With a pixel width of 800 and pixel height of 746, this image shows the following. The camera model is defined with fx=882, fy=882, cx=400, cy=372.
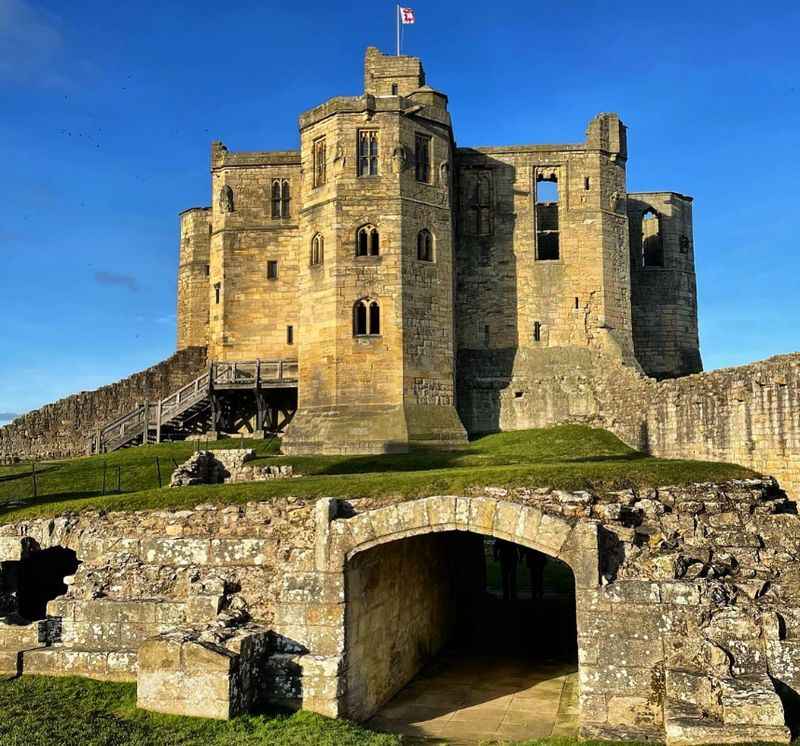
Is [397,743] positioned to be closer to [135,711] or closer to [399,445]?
[135,711]

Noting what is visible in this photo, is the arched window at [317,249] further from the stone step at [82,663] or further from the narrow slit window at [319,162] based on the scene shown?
the stone step at [82,663]

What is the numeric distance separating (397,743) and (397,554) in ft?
14.5

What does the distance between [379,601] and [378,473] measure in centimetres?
514

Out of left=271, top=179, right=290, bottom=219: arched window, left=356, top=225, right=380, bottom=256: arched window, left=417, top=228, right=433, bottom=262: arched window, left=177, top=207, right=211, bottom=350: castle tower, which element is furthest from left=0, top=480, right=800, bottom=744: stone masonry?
left=177, top=207, right=211, bottom=350: castle tower

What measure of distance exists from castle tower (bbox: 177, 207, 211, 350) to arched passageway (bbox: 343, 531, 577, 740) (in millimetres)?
22697

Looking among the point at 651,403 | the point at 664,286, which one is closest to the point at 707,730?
the point at 651,403

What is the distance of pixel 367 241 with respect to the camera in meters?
31.2

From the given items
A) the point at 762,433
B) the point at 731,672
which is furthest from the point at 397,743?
the point at 762,433

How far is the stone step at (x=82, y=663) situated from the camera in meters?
13.4

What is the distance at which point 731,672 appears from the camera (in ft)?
37.3

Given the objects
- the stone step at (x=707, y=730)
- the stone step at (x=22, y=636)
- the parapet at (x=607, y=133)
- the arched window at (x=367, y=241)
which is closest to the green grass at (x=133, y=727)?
the stone step at (x=707, y=730)

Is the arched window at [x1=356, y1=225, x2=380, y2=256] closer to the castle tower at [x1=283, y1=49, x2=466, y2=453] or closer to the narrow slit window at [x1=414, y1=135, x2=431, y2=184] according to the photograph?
the castle tower at [x1=283, y1=49, x2=466, y2=453]

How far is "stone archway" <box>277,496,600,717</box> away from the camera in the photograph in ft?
40.8

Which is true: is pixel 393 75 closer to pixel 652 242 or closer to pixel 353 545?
pixel 652 242
